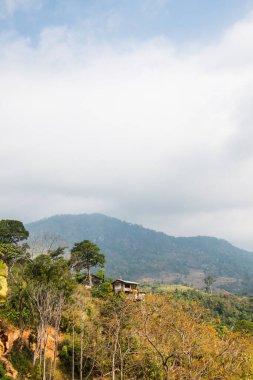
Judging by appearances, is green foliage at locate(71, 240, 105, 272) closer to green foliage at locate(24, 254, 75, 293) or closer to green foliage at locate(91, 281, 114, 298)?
green foliage at locate(91, 281, 114, 298)

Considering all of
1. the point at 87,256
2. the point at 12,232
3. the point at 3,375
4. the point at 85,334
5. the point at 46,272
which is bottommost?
the point at 3,375

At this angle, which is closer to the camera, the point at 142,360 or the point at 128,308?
the point at 142,360

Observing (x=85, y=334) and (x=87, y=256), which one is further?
(x=87, y=256)

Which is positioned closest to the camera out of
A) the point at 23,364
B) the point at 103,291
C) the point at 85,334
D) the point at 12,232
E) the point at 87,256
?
the point at 23,364

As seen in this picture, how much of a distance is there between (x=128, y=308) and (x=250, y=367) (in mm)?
14698

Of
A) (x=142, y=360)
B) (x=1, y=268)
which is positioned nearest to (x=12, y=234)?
(x=142, y=360)

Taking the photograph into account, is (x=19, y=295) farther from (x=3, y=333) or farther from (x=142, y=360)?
(x=142, y=360)

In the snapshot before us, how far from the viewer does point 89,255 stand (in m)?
63.8

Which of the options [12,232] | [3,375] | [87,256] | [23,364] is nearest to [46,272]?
[23,364]

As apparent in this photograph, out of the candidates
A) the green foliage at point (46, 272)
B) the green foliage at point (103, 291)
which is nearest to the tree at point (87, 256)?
the green foliage at point (103, 291)

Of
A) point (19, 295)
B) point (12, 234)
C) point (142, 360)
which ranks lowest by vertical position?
point (142, 360)

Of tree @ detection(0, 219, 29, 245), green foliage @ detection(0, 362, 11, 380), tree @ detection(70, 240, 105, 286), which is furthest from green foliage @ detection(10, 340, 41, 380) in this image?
tree @ detection(0, 219, 29, 245)

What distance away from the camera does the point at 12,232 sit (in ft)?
202

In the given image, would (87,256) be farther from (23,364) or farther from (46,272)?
(23,364)
